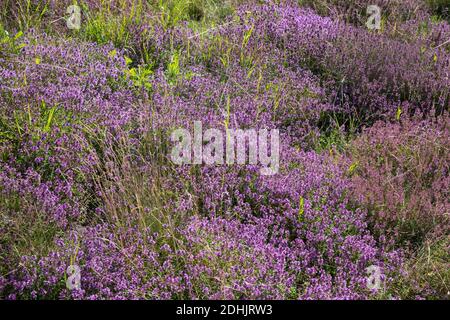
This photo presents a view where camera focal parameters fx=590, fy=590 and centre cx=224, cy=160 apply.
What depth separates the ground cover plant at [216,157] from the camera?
3.21 meters

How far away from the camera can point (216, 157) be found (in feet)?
12.7

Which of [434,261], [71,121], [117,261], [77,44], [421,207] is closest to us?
[117,261]

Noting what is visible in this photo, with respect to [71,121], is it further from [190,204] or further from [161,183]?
[190,204]

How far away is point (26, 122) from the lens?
12.6 feet

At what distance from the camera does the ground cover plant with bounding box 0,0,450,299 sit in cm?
321

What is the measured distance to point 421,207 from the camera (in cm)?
373

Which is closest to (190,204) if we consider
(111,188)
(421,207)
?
(111,188)

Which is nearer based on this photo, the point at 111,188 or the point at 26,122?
the point at 111,188

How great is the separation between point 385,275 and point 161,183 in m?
1.42

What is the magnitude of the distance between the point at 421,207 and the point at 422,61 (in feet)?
6.44

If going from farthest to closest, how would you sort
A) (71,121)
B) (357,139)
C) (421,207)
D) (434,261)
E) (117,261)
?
(357,139), (71,121), (421,207), (434,261), (117,261)

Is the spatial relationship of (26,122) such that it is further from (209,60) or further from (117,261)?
(209,60)

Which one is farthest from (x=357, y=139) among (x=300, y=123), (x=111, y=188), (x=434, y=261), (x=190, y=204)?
(x=111, y=188)

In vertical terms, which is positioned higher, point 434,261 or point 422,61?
point 422,61
